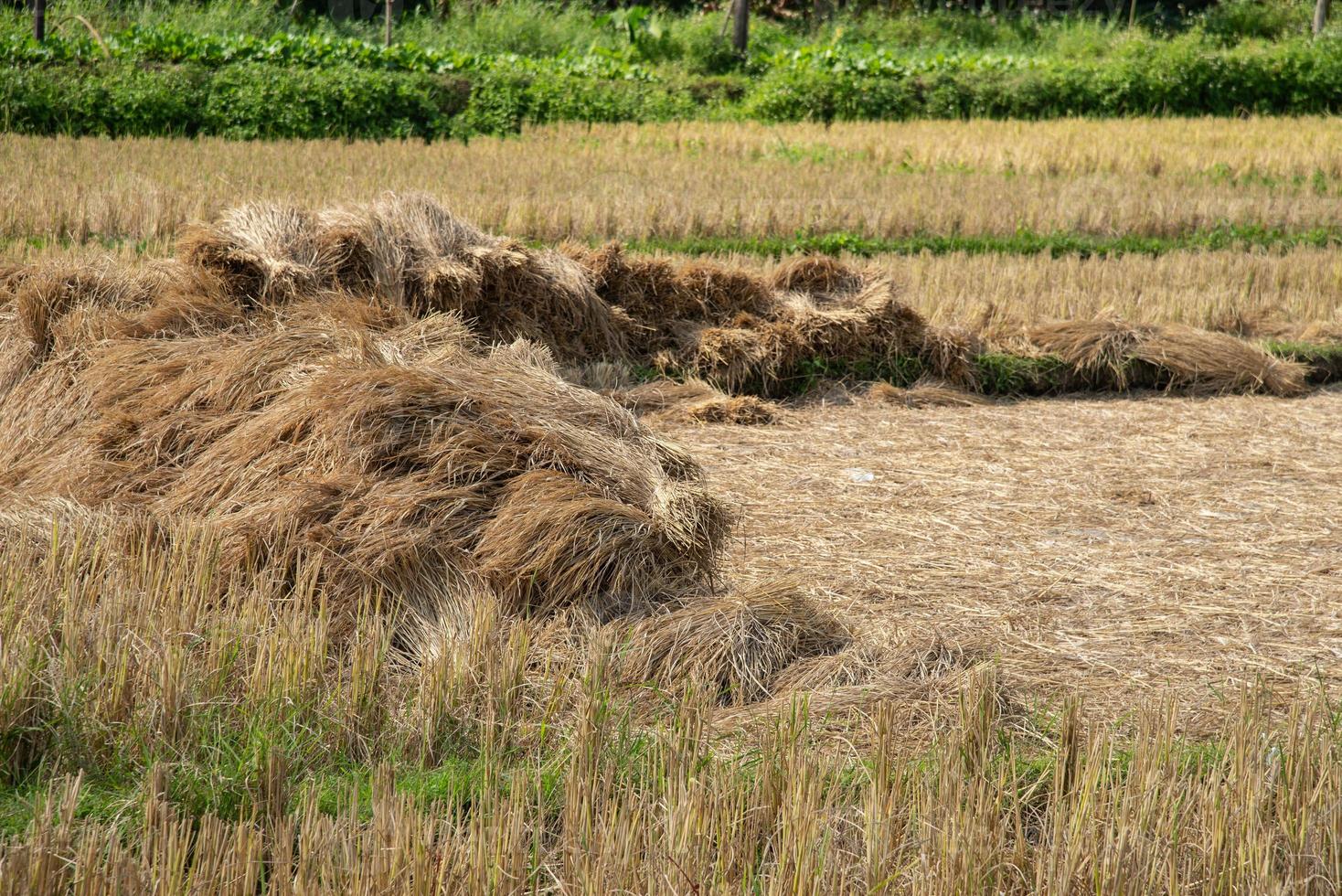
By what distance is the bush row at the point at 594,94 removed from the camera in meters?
17.8

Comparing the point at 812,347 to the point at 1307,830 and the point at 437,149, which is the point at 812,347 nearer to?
the point at 1307,830

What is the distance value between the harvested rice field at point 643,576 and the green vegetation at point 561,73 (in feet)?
31.2

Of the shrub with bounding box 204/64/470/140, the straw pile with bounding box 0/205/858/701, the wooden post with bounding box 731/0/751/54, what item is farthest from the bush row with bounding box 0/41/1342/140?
the straw pile with bounding box 0/205/858/701

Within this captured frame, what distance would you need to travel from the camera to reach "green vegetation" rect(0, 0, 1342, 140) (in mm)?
18266

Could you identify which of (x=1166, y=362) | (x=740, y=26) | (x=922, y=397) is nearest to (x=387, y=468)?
(x=922, y=397)

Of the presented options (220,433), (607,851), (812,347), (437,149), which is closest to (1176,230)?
(812,347)

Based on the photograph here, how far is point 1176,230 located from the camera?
13445mm

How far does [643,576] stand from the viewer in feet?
14.4

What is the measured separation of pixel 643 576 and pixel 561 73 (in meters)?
19.5

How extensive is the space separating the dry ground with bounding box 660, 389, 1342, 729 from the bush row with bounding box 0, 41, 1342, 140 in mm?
13005

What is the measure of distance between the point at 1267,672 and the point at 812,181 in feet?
37.1

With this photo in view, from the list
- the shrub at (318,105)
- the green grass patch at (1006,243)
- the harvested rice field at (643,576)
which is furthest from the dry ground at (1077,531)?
the shrub at (318,105)

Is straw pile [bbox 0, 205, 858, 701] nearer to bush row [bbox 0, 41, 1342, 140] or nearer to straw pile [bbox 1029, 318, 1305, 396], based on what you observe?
straw pile [bbox 1029, 318, 1305, 396]

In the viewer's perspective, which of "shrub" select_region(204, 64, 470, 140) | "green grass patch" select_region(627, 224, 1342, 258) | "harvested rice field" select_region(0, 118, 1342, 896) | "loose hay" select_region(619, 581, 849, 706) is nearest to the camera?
"harvested rice field" select_region(0, 118, 1342, 896)
